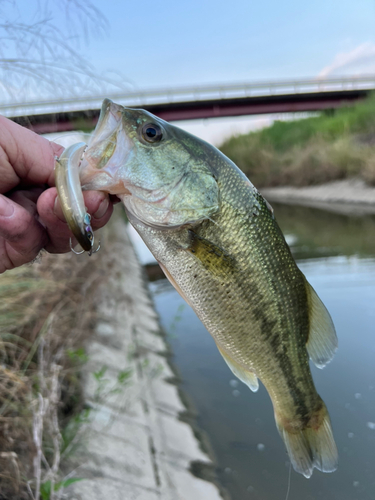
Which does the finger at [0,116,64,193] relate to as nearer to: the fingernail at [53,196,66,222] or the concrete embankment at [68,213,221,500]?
the fingernail at [53,196,66,222]

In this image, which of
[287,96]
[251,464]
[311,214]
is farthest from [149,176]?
[287,96]

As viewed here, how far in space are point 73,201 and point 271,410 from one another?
398 centimetres

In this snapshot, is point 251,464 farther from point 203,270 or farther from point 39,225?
point 39,225

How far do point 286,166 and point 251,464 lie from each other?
28600mm

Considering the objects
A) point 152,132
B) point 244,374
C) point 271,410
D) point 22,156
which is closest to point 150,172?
point 152,132

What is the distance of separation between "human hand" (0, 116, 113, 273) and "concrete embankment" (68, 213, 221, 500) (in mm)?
1826

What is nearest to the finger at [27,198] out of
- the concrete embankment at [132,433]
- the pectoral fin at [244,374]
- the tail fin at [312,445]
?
the pectoral fin at [244,374]

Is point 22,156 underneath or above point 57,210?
above

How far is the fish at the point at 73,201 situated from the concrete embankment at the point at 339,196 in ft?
52.7

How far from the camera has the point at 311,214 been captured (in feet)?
58.3

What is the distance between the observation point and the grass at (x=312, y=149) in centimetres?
2111

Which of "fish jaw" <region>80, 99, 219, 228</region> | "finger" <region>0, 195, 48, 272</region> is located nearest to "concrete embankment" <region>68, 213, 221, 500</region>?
"finger" <region>0, 195, 48, 272</region>

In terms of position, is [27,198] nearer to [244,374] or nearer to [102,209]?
[102,209]

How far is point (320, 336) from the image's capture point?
1.95 meters
